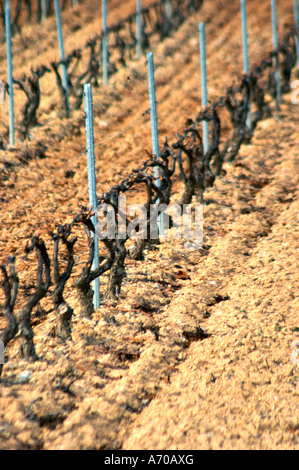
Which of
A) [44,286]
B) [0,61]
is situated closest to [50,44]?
[0,61]

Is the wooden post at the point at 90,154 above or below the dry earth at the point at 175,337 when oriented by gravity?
above

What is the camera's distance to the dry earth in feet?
10.3

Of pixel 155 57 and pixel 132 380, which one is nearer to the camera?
pixel 132 380

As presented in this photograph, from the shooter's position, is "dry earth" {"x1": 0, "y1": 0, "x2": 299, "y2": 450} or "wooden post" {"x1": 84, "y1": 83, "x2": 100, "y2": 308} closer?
"dry earth" {"x1": 0, "y1": 0, "x2": 299, "y2": 450}

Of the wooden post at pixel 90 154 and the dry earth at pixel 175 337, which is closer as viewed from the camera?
the dry earth at pixel 175 337

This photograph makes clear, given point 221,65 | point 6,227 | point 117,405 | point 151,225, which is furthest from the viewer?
point 221,65

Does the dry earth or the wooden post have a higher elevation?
the wooden post

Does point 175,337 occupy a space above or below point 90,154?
below

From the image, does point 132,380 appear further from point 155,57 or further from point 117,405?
point 155,57

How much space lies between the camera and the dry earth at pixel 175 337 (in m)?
3.13

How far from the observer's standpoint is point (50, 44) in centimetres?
1491

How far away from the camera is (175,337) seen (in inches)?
160

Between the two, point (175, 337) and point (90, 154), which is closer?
point (175, 337)
